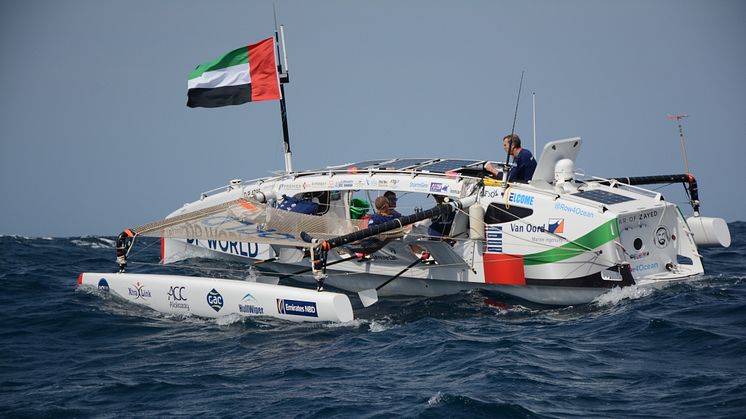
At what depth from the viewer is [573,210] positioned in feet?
42.7

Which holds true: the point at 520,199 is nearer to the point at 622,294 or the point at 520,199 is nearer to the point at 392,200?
the point at 622,294

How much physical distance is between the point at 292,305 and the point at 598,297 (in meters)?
4.80

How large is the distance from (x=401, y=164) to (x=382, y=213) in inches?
70.6

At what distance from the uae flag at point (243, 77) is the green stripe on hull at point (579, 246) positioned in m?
8.23


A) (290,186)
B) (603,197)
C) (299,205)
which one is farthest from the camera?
(290,186)

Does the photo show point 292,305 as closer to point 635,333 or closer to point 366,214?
point 366,214

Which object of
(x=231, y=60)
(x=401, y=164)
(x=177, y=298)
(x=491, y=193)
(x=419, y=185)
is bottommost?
(x=177, y=298)

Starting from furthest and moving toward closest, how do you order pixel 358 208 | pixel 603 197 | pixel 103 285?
pixel 358 208 < pixel 103 285 < pixel 603 197

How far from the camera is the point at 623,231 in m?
13.2

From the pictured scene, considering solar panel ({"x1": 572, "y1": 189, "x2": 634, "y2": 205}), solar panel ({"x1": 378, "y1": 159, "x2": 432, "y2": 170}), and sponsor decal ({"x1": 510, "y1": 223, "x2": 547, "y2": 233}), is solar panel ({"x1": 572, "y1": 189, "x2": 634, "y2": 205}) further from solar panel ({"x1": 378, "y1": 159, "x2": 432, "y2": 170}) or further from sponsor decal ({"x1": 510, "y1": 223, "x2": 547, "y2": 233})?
solar panel ({"x1": 378, "y1": 159, "x2": 432, "y2": 170})

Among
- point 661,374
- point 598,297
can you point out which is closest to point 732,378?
point 661,374

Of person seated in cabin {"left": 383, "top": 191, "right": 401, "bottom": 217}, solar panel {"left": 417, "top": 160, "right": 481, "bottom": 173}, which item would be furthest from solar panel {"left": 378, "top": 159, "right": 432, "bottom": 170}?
person seated in cabin {"left": 383, "top": 191, "right": 401, "bottom": 217}

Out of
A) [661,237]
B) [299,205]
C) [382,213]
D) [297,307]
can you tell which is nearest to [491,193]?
[382,213]

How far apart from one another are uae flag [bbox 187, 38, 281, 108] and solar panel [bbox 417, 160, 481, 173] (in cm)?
504
